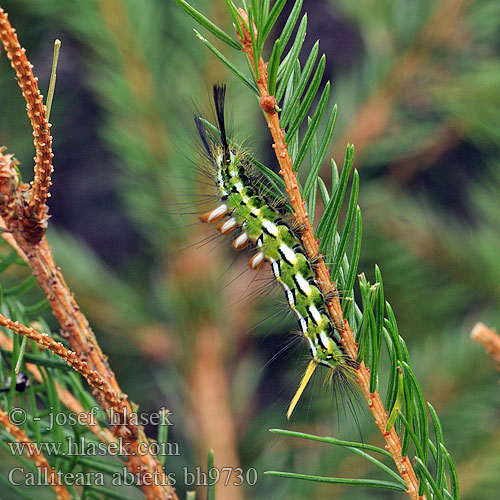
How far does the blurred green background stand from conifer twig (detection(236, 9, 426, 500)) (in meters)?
0.44

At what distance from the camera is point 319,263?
46 cm

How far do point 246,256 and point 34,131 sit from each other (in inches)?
28.8

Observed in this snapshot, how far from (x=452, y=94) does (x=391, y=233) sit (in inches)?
10.3

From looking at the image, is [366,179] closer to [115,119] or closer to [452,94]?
[452,94]

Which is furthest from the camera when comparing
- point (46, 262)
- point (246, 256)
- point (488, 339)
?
point (246, 256)

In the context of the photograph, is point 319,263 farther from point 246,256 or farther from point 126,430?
point 246,256

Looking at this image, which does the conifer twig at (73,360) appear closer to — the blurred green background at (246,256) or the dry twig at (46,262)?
the dry twig at (46,262)

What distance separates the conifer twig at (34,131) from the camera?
0.35 m

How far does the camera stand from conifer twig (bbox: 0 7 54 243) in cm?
35

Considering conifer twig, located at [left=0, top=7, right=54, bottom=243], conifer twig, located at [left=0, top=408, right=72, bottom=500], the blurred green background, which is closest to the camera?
conifer twig, located at [left=0, top=7, right=54, bottom=243]

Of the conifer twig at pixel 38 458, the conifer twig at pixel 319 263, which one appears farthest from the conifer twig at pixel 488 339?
the conifer twig at pixel 38 458

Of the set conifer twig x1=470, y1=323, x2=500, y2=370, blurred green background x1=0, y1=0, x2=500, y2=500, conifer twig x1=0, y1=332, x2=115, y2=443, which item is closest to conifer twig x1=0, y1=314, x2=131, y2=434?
conifer twig x1=0, y1=332, x2=115, y2=443
